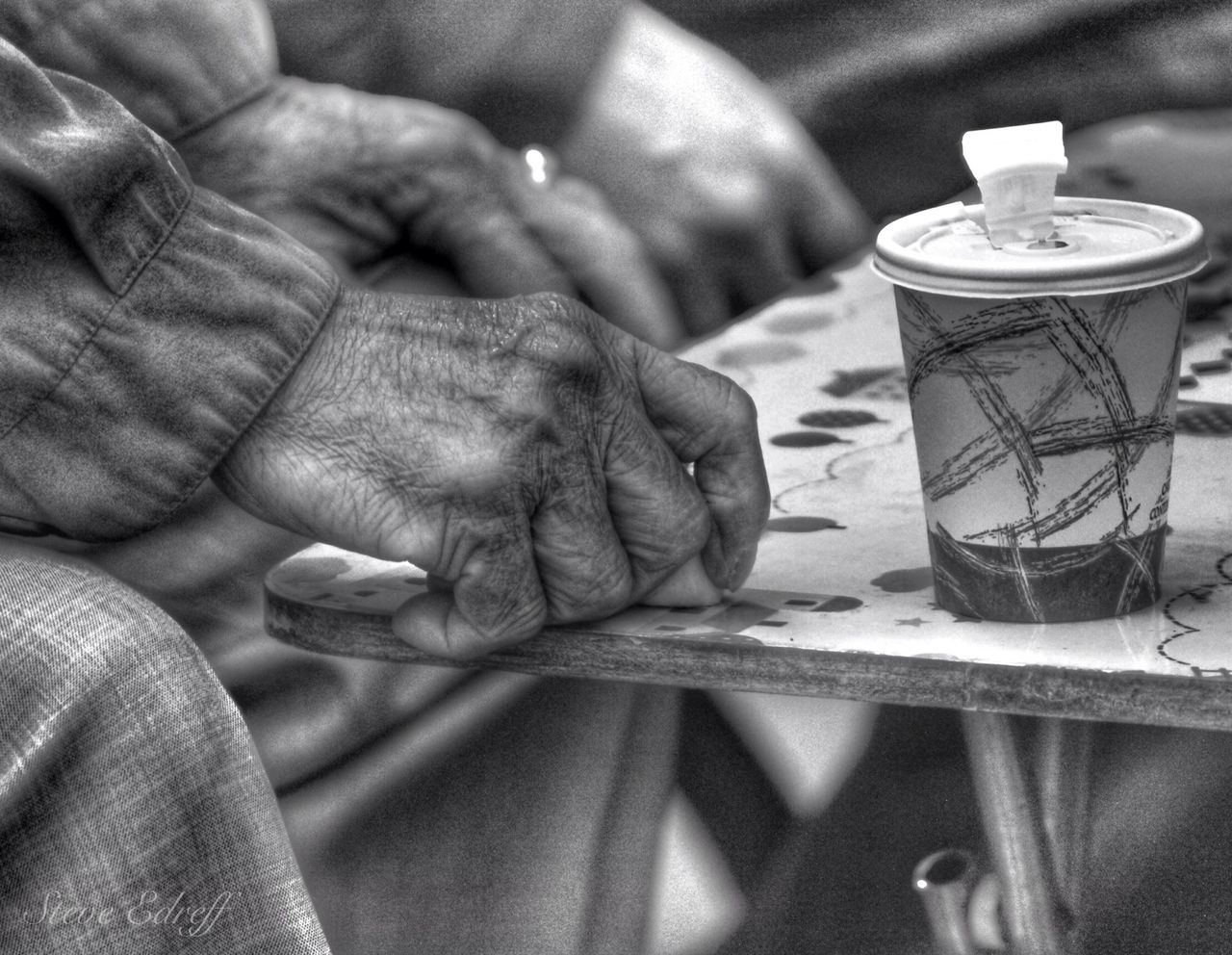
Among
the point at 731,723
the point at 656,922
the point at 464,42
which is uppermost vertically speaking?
the point at 464,42

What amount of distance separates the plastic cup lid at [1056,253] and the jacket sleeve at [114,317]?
1.36ft

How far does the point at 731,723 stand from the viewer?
1.51 m

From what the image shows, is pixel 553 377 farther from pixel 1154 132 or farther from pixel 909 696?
pixel 1154 132

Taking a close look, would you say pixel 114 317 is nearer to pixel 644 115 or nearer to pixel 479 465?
pixel 479 465

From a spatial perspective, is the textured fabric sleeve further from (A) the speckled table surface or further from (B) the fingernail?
(B) the fingernail

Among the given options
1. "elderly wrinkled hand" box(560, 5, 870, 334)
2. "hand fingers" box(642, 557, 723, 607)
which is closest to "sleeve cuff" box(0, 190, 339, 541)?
"hand fingers" box(642, 557, 723, 607)

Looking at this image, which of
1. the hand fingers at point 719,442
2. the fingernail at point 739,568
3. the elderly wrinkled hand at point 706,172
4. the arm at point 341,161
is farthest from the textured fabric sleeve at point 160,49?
the fingernail at point 739,568

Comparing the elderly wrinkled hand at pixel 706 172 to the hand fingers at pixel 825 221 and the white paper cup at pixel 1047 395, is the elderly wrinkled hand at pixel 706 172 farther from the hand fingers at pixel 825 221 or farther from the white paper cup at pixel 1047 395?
the white paper cup at pixel 1047 395

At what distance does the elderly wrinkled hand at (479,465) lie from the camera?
39.8 inches

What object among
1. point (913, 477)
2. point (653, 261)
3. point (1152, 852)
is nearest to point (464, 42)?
point (653, 261)

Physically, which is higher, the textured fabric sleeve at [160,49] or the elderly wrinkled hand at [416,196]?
the textured fabric sleeve at [160,49]

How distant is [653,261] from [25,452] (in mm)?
834

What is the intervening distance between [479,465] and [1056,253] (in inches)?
15.5

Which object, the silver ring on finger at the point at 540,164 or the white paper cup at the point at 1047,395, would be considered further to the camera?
the silver ring on finger at the point at 540,164
